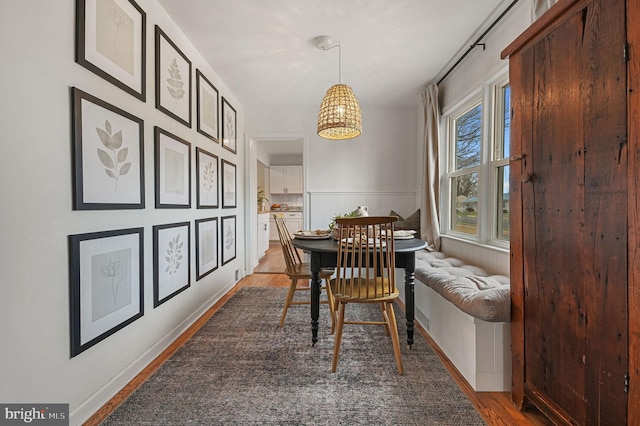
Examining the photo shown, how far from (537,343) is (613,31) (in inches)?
49.1

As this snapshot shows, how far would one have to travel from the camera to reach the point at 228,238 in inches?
143

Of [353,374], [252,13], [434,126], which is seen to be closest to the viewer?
[353,374]

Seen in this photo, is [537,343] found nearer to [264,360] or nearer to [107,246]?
[264,360]

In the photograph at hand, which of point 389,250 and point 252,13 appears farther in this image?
point 252,13

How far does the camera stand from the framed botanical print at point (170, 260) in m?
2.09

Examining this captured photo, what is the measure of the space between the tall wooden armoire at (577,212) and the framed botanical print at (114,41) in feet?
6.87

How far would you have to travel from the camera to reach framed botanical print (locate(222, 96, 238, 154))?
354cm

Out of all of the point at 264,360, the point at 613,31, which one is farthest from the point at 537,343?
the point at 264,360

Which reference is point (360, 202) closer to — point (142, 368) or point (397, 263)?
point (397, 263)

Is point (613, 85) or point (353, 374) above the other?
point (613, 85)

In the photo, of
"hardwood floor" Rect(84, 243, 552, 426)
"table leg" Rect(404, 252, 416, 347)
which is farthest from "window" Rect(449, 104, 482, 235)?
"hardwood floor" Rect(84, 243, 552, 426)

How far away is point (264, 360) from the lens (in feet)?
6.53

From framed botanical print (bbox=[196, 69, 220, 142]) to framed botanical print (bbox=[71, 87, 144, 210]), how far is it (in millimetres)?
1040

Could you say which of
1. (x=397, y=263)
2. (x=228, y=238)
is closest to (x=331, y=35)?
(x=397, y=263)
